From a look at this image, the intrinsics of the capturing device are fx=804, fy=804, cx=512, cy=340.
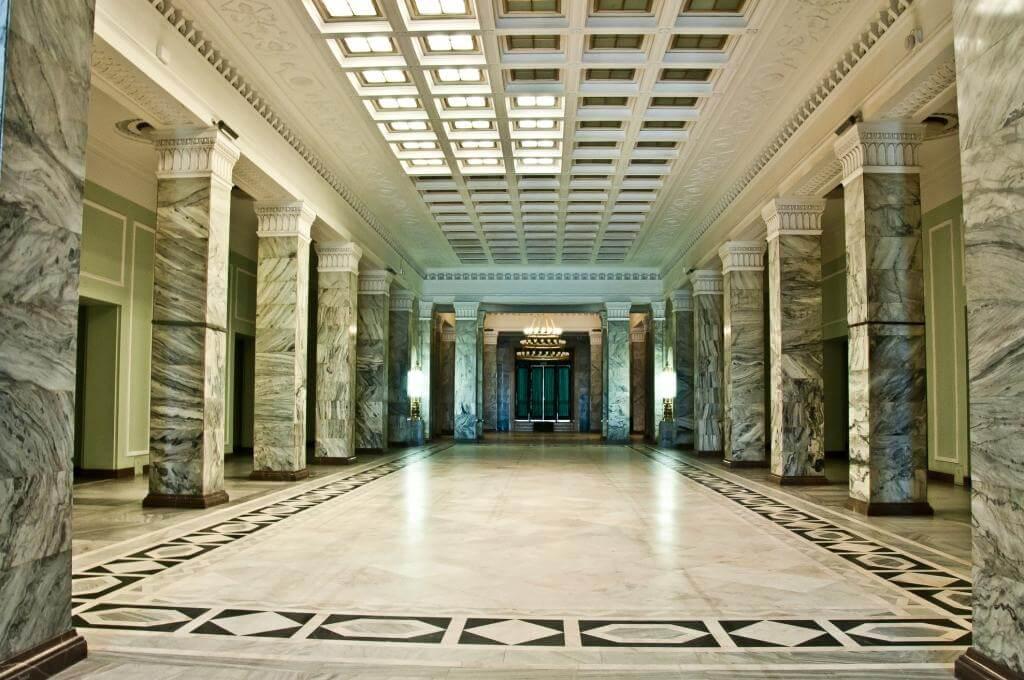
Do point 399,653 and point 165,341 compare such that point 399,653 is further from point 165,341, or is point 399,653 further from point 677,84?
point 677,84

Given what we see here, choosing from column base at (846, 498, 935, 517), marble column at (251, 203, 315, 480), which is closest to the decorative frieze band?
marble column at (251, 203, 315, 480)

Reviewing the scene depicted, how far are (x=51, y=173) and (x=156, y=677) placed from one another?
80.9 inches

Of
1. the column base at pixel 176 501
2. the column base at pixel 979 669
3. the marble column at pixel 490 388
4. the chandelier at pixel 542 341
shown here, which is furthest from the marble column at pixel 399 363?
the column base at pixel 979 669

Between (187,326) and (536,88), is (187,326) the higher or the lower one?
the lower one

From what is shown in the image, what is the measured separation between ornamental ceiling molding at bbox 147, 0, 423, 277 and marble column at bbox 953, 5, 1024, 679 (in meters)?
6.04

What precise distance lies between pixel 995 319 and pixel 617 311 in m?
17.4

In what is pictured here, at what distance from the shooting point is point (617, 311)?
20.4 meters

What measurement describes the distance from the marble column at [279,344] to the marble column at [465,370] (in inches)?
400

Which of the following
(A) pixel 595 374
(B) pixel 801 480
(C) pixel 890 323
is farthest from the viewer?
(A) pixel 595 374

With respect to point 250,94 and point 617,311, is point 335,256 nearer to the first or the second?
point 250,94

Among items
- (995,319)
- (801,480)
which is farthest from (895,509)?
(995,319)

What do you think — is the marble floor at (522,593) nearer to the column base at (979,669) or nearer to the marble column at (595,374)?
the column base at (979,669)

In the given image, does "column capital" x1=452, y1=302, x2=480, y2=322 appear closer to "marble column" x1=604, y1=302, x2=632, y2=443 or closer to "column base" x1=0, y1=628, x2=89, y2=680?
"marble column" x1=604, y1=302, x2=632, y2=443

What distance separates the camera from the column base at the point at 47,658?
2.94m
